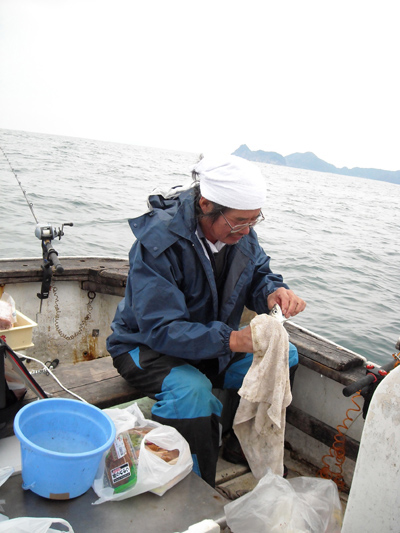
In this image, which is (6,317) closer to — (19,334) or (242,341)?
(19,334)

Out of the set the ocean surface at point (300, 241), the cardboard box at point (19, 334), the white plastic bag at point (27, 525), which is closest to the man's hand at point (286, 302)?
the ocean surface at point (300, 241)

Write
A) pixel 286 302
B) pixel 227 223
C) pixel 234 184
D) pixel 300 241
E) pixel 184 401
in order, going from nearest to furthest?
pixel 184 401 < pixel 234 184 < pixel 227 223 < pixel 286 302 < pixel 300 241

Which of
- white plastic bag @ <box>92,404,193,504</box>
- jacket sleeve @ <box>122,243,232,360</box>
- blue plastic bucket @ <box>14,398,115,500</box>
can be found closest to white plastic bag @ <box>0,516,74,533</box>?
blue plastic bucket @ <box>14,398,115,500</box>

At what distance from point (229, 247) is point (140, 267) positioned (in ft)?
2.15

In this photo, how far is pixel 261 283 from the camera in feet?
9.78

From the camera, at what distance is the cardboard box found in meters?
2.83

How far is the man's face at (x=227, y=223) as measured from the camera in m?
2.46

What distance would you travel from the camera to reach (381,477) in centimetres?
141

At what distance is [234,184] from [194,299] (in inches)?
28.0

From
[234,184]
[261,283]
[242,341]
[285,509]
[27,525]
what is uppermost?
[234,184]

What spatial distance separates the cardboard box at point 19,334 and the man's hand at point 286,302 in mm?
1551

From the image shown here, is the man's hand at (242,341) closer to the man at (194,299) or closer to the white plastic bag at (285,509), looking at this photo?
the man at (194,299)

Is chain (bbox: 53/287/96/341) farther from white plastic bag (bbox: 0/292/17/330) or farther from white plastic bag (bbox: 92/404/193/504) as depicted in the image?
white plastic bag (bbox: 92/404/193/504)

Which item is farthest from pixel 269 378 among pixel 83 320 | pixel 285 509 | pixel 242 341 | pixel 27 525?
pixel 83 320
